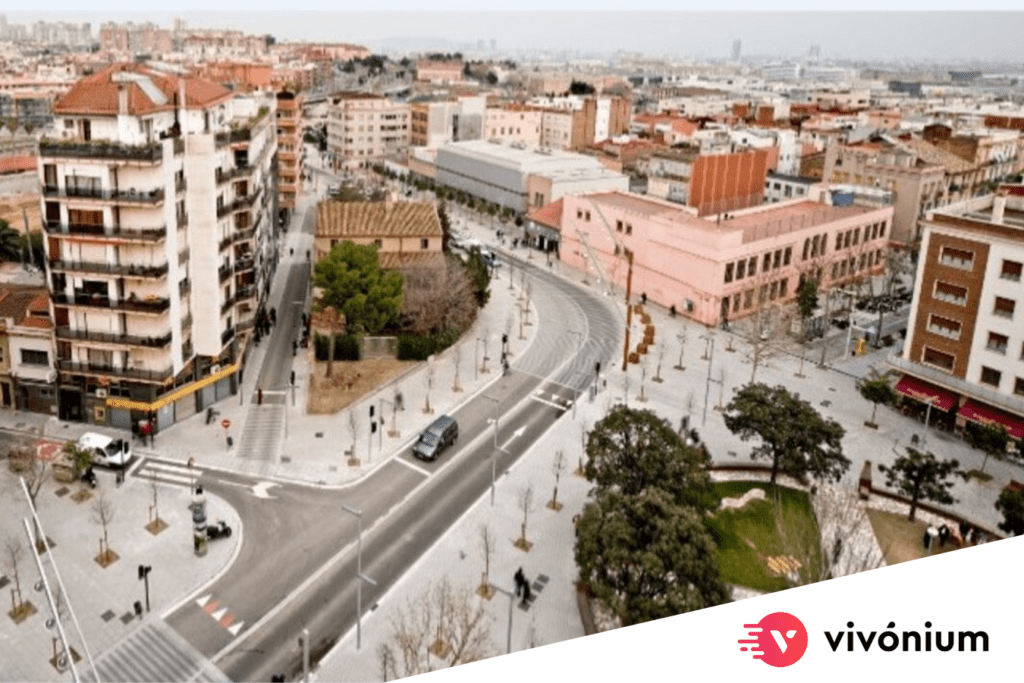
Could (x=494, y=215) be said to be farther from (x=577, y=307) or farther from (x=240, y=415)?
(x=240, y=415)

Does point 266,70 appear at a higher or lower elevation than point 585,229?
higher

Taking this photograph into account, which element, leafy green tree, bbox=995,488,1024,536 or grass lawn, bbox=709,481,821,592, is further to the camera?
leafy green tree, bbox=995,488,1024,536

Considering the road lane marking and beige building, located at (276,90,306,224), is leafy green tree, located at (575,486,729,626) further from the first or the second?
beige building, located at (276,90,306,224)

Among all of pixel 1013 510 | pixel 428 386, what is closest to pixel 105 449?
pixel 428 386

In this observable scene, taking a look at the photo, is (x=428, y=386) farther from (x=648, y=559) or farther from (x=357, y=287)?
(x=648, y=559)

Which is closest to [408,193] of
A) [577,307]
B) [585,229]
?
[585,229]

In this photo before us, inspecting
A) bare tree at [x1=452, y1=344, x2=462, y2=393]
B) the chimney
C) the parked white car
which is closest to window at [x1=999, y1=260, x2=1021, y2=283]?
the chimney

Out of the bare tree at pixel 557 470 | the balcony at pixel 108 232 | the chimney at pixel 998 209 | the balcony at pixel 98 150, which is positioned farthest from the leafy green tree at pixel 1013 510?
the balcony at pixel 98 150

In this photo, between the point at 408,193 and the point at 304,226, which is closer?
the point at 304,226
